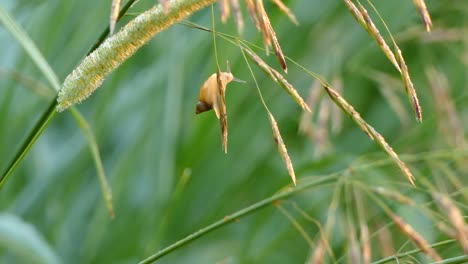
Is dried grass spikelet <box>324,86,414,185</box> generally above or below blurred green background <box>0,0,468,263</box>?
above

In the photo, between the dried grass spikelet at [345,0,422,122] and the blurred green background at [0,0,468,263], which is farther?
the blurred green background at [0,0,468,263]

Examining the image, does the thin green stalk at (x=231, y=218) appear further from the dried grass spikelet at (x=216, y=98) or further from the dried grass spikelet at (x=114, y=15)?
the dried grass spikelet at (x=114, y=15)

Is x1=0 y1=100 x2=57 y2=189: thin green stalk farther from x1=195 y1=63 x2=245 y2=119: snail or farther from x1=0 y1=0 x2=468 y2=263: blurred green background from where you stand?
x1=0 y1=0 x2=468 y2=263: blurred green background

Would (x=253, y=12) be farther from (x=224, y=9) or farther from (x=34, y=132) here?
(x=34, y=132)

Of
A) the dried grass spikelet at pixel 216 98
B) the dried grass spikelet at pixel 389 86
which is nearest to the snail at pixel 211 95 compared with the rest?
the dried grass spikelet at pixel 216 98

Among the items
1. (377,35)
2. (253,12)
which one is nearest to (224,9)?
(253,12)

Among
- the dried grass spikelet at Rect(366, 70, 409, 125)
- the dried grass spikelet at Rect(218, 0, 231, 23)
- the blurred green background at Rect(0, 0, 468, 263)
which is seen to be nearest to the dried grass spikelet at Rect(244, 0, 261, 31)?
the dried grass spikelet at Rect(218, 0, 231, 23)
